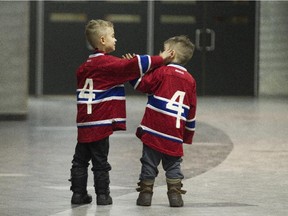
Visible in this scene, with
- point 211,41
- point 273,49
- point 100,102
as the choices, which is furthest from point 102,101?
point 273,49

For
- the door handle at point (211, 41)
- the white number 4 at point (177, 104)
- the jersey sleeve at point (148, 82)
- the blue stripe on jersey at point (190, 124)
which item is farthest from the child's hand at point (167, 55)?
the door handle at point (211, 41)

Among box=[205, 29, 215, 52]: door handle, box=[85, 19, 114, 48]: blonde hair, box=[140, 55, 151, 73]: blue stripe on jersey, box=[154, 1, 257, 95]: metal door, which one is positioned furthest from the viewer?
box=[205, 29, 215, 52]: door handle

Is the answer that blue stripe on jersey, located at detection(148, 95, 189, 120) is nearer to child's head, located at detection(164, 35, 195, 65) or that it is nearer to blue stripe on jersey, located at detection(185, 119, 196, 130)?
blue stripe on jersey, located at detection(185, 119, 196, 130)

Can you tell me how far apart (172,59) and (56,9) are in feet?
55.0

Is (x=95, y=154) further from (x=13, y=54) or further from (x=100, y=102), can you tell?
(x=13, y=54)

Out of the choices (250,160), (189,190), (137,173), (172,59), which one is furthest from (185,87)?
(250,160)

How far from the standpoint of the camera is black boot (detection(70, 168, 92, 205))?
759 centimetres

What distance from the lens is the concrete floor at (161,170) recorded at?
7.45 m

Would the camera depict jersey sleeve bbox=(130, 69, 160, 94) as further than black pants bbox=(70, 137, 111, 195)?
No

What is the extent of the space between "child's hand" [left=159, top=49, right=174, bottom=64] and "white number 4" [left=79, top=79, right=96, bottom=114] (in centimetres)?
53

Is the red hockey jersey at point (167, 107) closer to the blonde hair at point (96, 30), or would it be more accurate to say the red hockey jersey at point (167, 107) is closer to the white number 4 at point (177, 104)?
the white number 4 at point (177, 104)

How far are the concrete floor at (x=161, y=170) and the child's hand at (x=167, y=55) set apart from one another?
101cm

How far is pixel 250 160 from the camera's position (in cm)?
1098

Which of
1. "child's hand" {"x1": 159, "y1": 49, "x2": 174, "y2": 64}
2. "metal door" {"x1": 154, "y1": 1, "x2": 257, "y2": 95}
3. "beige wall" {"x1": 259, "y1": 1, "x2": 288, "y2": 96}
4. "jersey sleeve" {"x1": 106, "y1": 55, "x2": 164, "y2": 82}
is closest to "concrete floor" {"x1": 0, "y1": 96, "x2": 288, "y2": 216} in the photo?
"jersey sleeve" {"x1": 106, "y1": 55, "x2": 164, "y2": 82}
